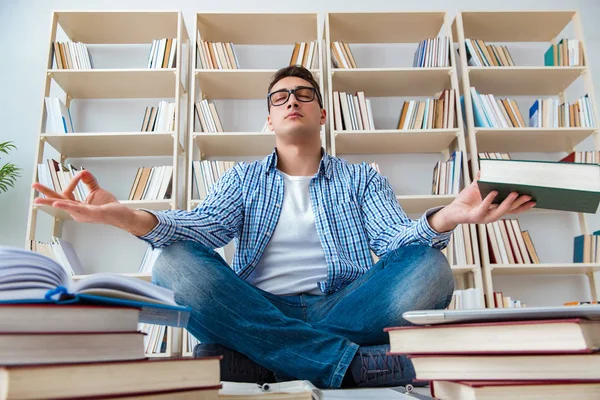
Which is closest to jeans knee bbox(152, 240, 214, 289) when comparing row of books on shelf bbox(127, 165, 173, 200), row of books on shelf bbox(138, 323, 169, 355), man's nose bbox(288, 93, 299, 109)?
man's nose bbox(288, 93, 299, 109)

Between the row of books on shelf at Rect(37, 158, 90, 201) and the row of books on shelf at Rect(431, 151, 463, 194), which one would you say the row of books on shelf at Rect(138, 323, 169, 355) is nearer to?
the row of books on shelf at Rect(37, 158, 90, 201)

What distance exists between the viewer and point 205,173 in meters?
2.86

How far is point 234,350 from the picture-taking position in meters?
1.24

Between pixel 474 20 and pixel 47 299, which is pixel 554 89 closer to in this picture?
pixel 474 20

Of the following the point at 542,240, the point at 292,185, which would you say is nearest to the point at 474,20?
the point at 542,240

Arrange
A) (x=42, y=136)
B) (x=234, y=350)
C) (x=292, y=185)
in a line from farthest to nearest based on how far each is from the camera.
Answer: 1. (x=42, y=136)
2. (x=292, y=185)
3. (x=234, y=350)

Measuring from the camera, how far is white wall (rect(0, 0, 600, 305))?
300 cm

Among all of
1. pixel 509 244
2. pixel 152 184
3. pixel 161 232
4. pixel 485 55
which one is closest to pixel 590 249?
pixel 509 244

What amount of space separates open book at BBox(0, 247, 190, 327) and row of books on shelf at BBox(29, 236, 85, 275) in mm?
2258

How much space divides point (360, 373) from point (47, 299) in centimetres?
73

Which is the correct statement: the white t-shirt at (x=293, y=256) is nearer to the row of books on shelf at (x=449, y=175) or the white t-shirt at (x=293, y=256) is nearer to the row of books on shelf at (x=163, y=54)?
the row of books on shelf at (x=449, y=175)

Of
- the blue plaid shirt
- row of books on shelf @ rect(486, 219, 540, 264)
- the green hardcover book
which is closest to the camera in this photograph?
the green hardcover book

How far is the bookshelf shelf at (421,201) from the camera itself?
2779 mm

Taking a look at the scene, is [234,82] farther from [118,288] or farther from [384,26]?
[118,288]
